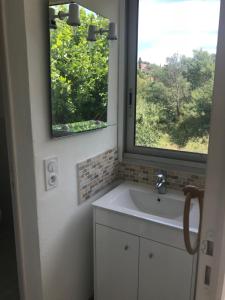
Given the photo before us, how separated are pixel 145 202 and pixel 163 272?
0.48 metres

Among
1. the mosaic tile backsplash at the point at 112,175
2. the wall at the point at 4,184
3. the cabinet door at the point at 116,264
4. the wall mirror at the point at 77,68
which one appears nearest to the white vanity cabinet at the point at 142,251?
the cabinet door at the point at 116,264

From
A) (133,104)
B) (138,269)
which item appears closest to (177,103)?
(133,104)

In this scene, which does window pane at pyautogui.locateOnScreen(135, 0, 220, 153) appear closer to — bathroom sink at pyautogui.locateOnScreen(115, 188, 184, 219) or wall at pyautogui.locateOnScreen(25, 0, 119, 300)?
wall at pyautogui.locateOnScreen(25, 0, 119, 300)

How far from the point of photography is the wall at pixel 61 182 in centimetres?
114

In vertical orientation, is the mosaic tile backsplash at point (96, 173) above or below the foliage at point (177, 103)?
below

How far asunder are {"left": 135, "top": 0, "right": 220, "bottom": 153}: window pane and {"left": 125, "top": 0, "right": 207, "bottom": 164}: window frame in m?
0.03

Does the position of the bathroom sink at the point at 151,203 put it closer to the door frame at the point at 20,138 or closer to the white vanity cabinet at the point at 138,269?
the white vanity cabinet at the point at 138,269

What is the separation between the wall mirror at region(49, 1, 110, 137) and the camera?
4.04 feet

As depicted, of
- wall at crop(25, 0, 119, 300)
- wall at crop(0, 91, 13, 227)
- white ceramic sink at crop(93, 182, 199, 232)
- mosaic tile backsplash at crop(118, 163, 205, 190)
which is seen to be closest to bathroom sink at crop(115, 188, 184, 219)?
white ceramic sink at crop(93, 182, 199, 232)

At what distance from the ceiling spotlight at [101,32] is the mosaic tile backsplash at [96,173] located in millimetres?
724

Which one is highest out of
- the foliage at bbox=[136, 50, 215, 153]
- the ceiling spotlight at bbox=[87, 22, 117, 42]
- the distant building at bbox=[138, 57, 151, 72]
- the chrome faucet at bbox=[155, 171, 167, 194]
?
the ceiling spotlight at bbox=[87, 22, 117, 42]

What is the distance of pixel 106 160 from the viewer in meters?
1.80

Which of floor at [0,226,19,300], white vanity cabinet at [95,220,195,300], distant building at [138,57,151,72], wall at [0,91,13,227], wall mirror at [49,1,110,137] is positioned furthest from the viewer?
wall at [0,91,13,227]

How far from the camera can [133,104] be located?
6.15 feet
